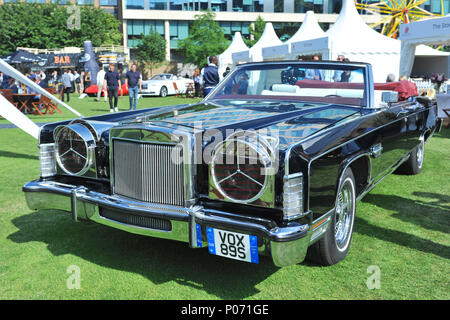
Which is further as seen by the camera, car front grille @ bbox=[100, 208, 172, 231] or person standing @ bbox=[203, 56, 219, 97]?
person standing @ bbox=[203, 56, 219, 97]

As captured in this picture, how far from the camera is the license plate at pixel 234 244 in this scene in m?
2.51

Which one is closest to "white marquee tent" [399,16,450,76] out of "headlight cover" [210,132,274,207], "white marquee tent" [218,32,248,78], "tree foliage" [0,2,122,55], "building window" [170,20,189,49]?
"headlight cover" [210,132,274,207]

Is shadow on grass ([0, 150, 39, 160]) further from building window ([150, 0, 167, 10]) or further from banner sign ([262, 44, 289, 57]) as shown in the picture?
building window ([150, 0, 167, 10])

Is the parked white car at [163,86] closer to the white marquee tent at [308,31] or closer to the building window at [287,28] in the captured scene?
the white marquee tent at [308,31]

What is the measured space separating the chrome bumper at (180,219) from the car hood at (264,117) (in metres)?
0.55

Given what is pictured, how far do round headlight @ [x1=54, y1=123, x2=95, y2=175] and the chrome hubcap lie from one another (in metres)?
1.96

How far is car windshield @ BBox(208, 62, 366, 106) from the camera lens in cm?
418

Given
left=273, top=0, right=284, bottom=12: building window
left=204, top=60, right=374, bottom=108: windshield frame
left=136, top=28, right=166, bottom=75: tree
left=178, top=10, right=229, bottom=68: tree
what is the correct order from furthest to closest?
1. left=273, top=0, right=284, bottom=12: building window
2. left=136, top=28, right=166, bottom=75: tree
3. left=178, top=10, right=229, bottom=68: tree
4. left=204, top=60, right=374, bottom=108: windshield frame

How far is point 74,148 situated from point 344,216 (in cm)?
222

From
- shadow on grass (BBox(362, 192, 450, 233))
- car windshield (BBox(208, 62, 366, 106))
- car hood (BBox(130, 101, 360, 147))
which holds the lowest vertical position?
shadow on grass (BBox(362, 192, 450, 233))

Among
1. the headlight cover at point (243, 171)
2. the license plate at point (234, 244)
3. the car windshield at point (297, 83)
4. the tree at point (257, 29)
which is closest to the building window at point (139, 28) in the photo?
the tree at point (257, 29)
